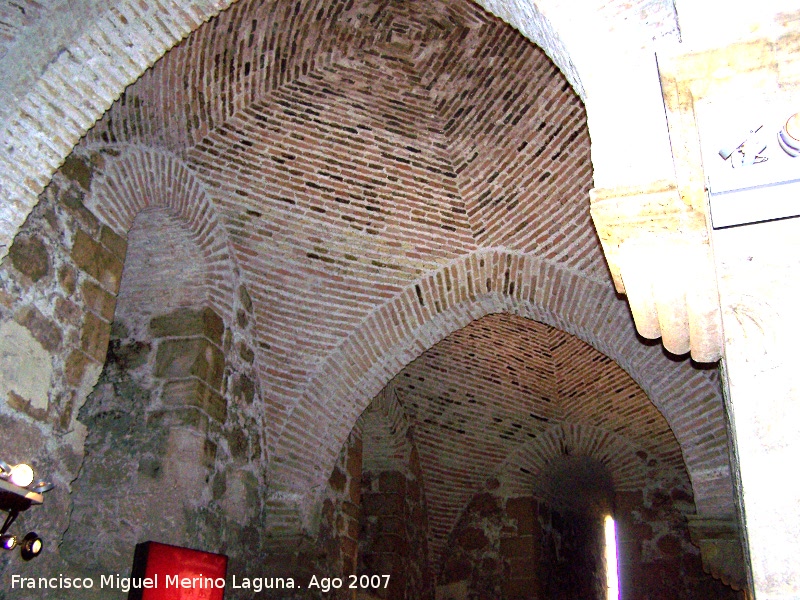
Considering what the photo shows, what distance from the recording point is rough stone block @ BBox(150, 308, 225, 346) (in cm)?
485

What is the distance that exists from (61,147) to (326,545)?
3609 millimetres

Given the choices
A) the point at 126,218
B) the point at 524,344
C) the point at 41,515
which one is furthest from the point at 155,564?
the point at 524,344

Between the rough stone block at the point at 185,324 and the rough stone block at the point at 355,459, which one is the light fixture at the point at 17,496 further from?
the rough stone block at the point at 355,459

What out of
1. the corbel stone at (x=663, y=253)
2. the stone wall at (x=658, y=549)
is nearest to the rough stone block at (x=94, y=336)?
the corbel stone at (x=663, y=253)

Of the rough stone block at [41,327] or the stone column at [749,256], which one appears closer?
the stone column at [749,256]

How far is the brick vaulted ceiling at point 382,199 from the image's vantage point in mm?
5012

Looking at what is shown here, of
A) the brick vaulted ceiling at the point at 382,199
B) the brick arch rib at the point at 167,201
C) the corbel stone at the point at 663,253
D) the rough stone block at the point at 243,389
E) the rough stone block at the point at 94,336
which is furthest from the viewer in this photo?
the rough stone block at the point at 243,389

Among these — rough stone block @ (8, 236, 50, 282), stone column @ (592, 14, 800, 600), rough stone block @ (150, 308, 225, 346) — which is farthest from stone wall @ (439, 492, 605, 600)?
stone column @ (592, 14, 800, 600)

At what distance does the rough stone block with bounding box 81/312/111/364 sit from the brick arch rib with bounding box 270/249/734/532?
1888 mm

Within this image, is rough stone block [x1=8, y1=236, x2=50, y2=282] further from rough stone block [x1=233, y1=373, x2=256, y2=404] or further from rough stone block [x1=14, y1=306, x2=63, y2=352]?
rough stone block [x1=233, y1=373, x2=256, y2=404]

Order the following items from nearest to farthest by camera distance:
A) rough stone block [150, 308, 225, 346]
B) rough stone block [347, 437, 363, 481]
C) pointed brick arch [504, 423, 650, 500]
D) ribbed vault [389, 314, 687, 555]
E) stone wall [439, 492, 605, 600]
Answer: rough stone block [150, 308, 225, 346], rough stone block [347, 437, 363, 481], ribbed vault [389, 314, 687, 555], stone wall [439, 492, 605, 600], pointed brick arch [504, 423, 650, 500]

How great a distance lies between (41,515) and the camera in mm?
3375

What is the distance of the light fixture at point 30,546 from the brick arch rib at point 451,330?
7.63 feet

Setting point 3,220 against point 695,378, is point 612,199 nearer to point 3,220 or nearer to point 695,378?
point 3,220
